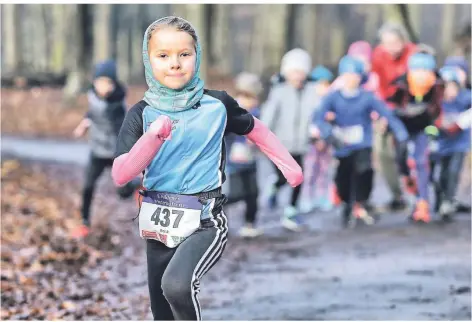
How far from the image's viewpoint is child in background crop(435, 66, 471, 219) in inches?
380

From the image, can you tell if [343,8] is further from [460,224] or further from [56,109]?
[460,224]

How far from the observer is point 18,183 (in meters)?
12.7

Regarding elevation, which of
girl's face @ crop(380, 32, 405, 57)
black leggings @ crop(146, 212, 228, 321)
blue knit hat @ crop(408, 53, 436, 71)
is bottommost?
black leggings @ crop(146, 212, 228, 321)

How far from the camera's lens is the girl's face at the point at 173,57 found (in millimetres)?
3818

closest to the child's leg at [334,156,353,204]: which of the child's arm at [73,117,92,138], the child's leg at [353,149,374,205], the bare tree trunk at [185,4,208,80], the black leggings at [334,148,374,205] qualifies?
the black leggings at [334,148,374,205]

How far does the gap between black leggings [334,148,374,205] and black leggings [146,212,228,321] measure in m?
5.53

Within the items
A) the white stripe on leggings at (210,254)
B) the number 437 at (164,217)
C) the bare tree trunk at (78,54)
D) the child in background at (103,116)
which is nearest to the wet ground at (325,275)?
the child in background at (103,116)

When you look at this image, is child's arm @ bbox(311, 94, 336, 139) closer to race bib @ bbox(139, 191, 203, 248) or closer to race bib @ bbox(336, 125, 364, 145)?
race bib @ bbox(336, 125, 364, 145)

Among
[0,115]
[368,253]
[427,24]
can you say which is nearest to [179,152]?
[368,253]

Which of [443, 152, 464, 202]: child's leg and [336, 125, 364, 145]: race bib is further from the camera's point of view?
[443, 152, 464, 202]: child's leg

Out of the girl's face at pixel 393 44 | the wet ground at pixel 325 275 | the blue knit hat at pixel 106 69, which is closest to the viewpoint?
the wet ground at pixel 325 275

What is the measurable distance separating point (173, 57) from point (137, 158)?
0.49 meters

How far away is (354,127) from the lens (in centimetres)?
930

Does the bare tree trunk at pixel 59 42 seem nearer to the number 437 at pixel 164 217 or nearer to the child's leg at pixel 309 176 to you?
the child's leg at pixel 309 176
